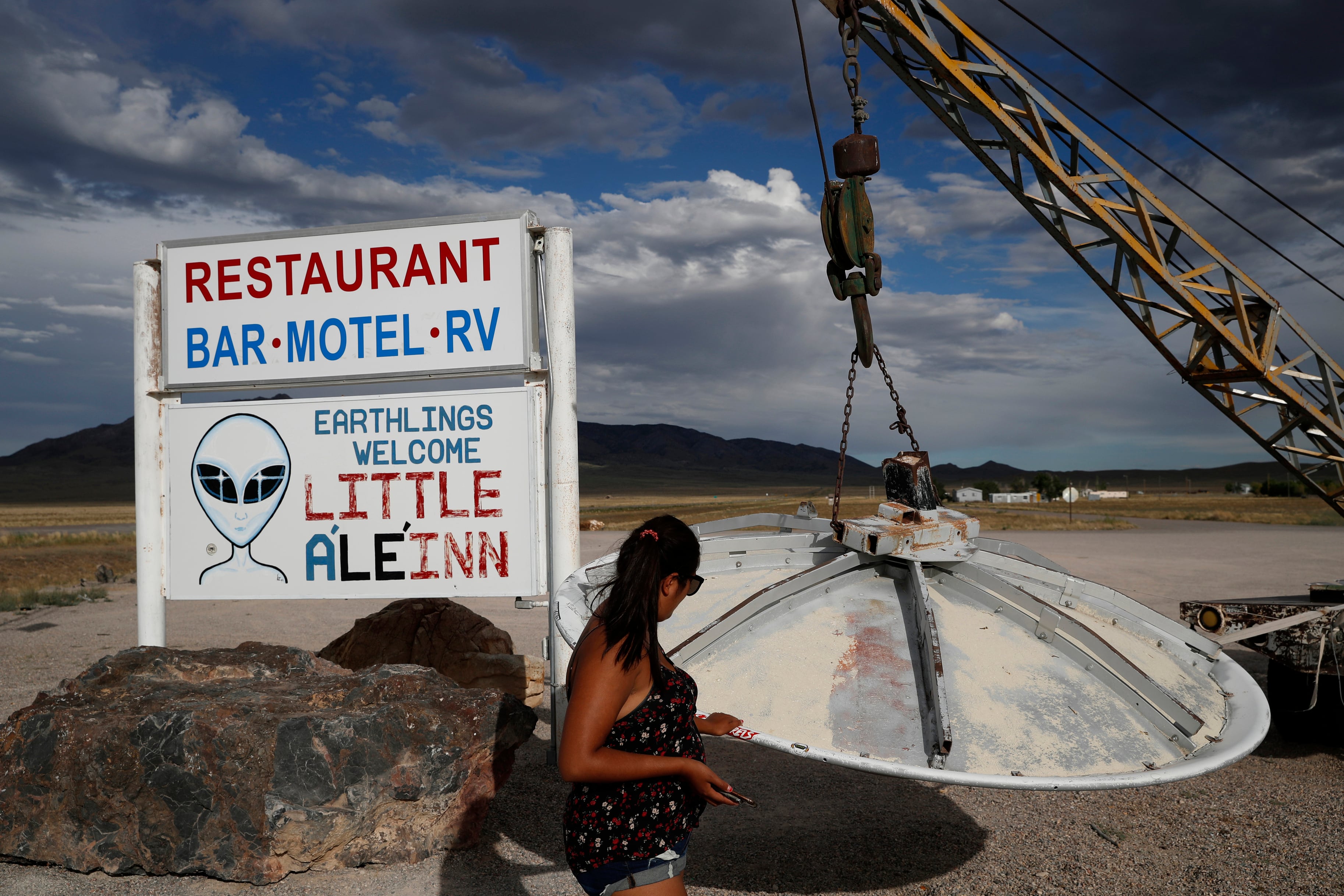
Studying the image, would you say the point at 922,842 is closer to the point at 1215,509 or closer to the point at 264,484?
the point at 264,484

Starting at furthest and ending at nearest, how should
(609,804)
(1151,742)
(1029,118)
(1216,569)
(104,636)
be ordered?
(1216,569) → (104,636) → (1029,118) → (1151,742) → (609,804)

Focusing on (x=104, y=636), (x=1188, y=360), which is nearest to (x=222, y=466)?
(x=104, y=636)

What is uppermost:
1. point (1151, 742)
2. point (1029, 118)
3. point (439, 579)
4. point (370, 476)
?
point (1029, 118)

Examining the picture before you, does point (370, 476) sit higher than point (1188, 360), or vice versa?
point (1188, 360)

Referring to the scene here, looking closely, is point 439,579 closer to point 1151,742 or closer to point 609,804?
point 609,804

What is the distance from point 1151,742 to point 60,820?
571 centimetres

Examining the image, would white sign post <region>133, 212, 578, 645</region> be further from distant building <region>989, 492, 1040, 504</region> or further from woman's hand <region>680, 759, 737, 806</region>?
distant building <region>989, 492, 1040, 504</region>

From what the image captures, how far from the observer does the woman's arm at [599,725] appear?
2.35 metres

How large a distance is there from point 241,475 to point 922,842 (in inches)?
233

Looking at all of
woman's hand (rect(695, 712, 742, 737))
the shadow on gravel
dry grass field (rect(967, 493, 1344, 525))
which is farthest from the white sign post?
dry grass field (rect(967, 493, 1344, 525))

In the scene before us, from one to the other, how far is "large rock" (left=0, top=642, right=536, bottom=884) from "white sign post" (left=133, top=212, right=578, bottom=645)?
1679 mm

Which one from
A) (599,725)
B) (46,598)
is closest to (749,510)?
(46,598)

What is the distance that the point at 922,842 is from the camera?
5.38m

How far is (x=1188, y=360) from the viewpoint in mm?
10484
